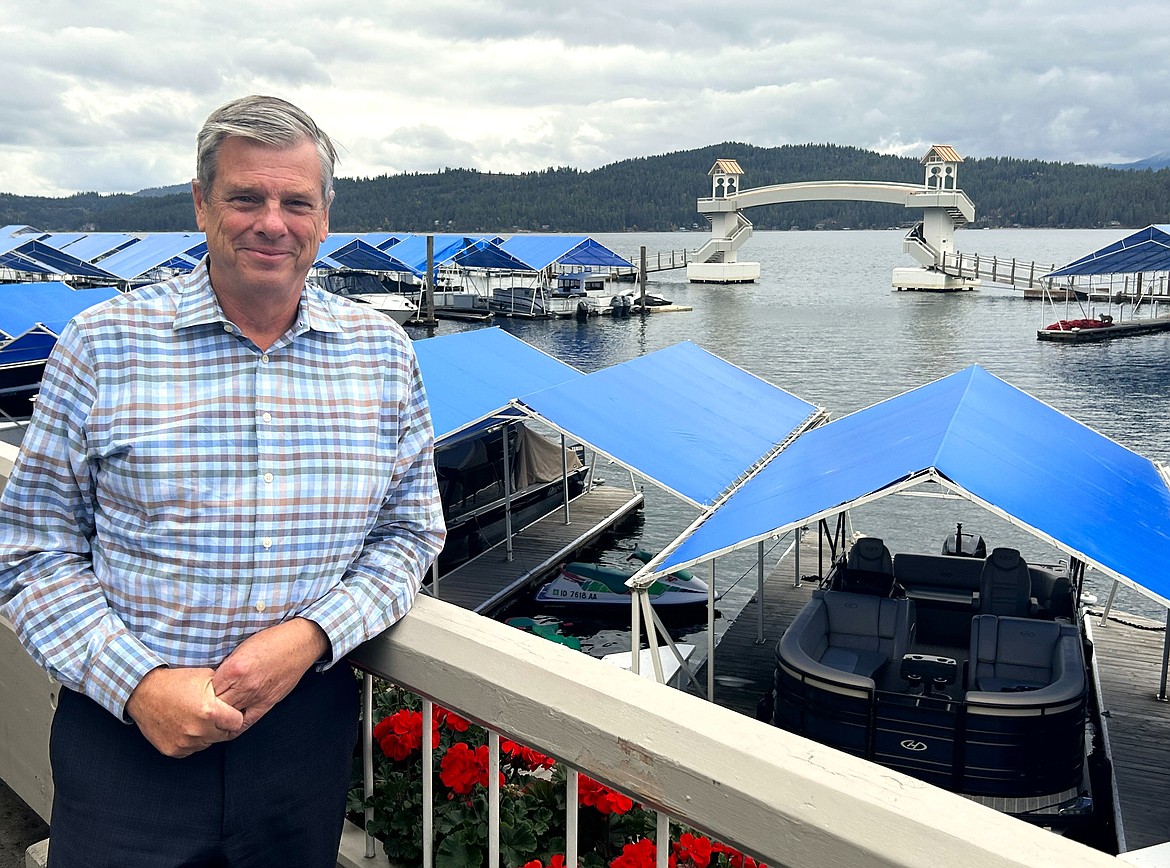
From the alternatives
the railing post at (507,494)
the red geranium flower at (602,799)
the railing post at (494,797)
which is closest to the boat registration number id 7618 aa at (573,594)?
the railing post at (507,494)

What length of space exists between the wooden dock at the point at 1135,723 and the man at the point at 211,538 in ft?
30.4

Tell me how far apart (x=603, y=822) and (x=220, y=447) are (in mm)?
1561

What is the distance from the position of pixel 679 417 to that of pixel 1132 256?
46506 millimetres

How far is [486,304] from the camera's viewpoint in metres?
69.2

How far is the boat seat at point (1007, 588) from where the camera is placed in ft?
42.9

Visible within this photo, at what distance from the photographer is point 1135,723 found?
477 inches

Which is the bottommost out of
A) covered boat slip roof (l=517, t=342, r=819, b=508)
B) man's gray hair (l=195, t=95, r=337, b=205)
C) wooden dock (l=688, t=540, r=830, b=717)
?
wooden dock (l=688, t=540, r=830, b=717)

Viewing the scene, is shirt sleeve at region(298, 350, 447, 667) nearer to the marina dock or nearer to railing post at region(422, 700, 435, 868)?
railing post at region(422, 700, 435, 868)

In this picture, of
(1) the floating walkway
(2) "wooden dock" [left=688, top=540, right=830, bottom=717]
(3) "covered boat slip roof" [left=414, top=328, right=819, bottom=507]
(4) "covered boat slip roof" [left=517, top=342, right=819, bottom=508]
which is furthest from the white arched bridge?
(2) "wooden dock" [left=688, top=540, right=830, bottom=717]

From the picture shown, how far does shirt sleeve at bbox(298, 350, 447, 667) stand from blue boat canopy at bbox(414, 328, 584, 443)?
12.1 meters

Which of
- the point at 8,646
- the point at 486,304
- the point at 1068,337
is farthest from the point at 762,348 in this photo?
the point at 8,646

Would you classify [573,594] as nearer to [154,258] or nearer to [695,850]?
[695,850]

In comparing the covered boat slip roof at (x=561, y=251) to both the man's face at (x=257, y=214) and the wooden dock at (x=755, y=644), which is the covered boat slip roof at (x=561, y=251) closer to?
the wooden dock at (x=755, y=644)

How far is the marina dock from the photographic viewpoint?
10219mm
